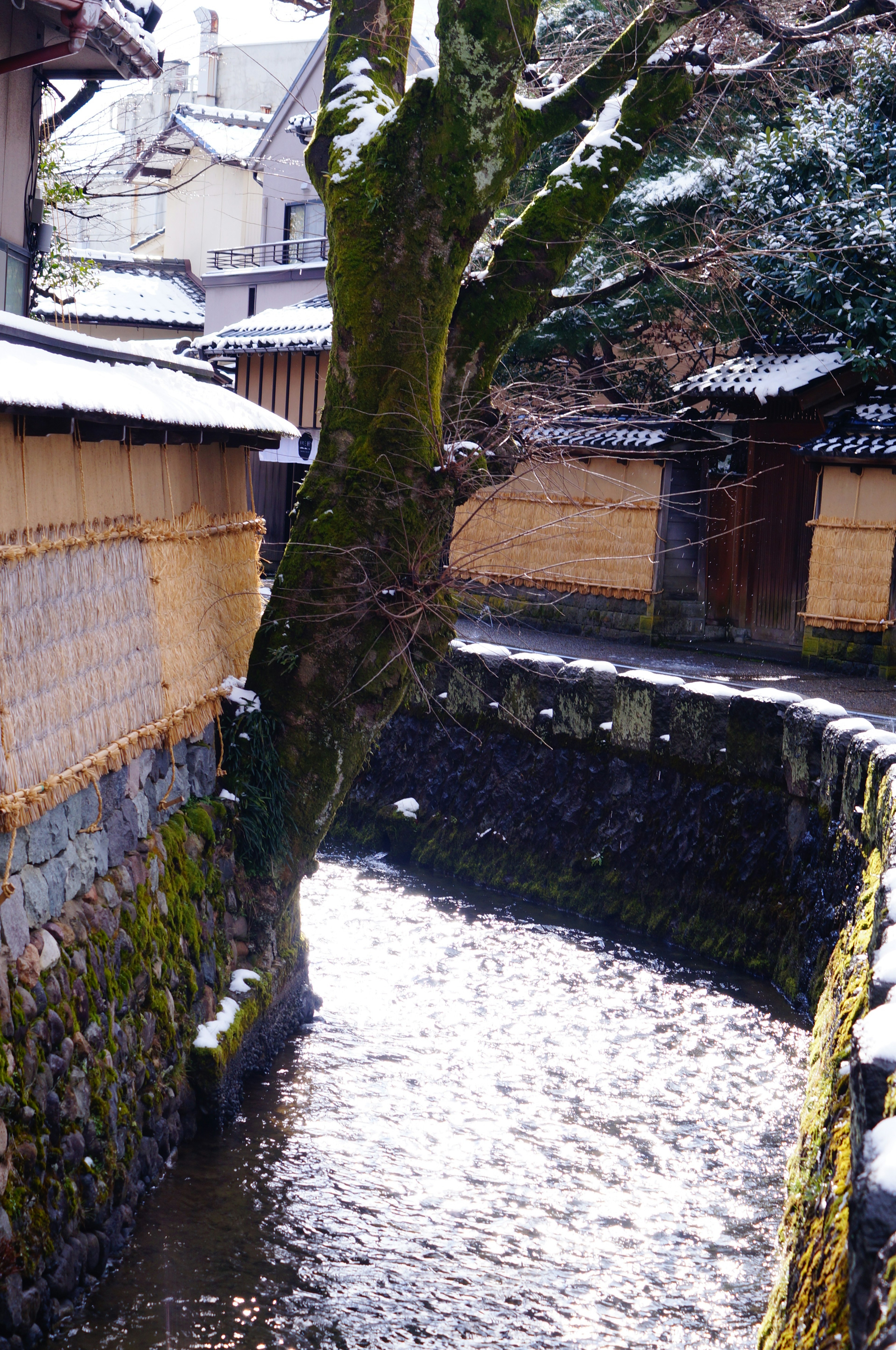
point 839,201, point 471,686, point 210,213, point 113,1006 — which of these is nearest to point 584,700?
point 471,686

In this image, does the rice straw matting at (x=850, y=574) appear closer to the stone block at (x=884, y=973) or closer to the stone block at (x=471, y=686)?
the stone block at (x=471, y=686)

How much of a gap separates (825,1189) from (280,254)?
23.6m

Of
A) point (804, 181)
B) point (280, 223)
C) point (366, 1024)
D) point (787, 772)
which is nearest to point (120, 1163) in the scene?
point (366, 1024)

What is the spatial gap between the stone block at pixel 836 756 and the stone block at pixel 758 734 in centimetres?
71

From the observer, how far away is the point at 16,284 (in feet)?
30.6

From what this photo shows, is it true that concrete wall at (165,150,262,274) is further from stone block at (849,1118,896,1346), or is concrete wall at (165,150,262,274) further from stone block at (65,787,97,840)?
stone block at (849,1118,896,1346)

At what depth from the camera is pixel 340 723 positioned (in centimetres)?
811

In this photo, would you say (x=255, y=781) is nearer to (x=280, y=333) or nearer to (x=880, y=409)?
(x=880, y=409)

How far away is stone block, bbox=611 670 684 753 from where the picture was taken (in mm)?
11492

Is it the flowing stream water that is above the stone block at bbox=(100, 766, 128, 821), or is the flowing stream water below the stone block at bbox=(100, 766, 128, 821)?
below

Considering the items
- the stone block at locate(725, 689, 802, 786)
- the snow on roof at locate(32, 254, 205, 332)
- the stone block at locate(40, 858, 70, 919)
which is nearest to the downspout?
the stone block at locate(40, 858, 70, 919)

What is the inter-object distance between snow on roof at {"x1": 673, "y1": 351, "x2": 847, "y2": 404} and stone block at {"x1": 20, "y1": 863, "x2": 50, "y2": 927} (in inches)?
469

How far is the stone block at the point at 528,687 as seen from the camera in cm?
1245

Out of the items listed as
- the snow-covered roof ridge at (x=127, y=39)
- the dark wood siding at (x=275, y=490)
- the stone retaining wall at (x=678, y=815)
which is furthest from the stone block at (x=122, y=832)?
the dark wood siding at (x=275, y=490)
